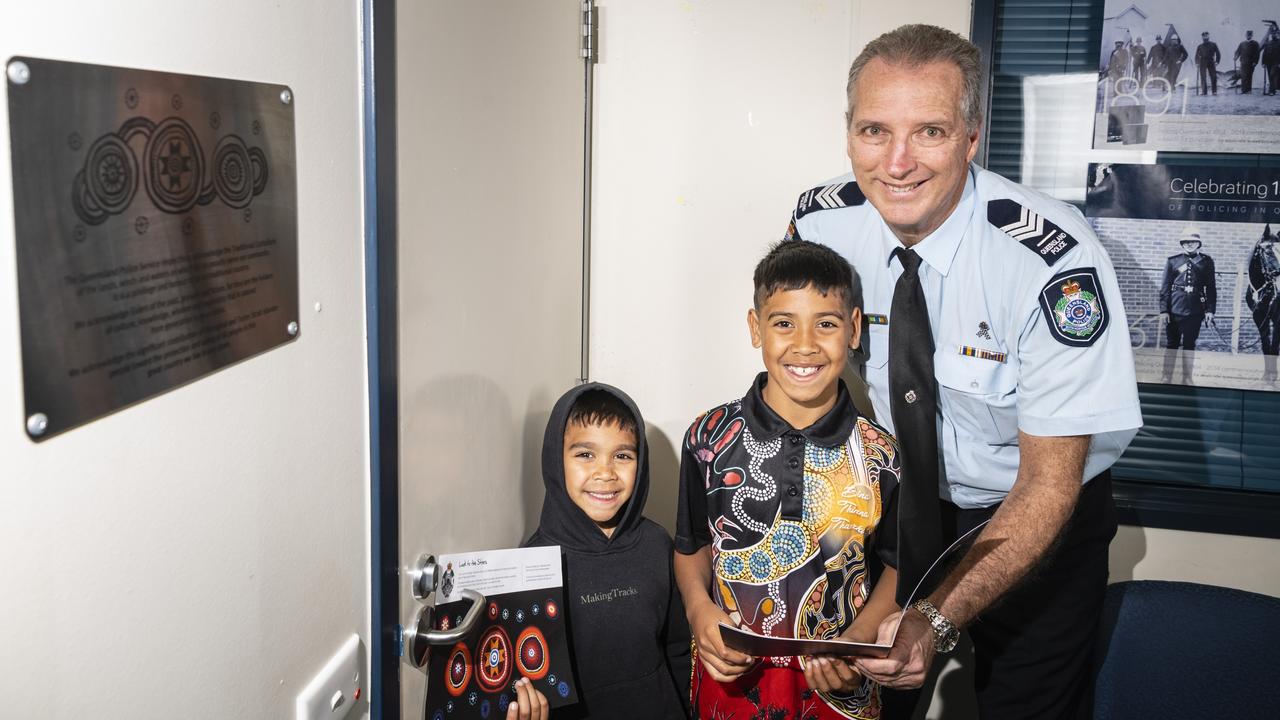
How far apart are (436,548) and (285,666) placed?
47cm

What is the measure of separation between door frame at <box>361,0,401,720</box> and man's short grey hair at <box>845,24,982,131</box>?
A: 39.0 inches

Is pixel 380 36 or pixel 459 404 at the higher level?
pixel 380 36

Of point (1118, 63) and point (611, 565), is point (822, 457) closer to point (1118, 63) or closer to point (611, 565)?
point (611, 565)

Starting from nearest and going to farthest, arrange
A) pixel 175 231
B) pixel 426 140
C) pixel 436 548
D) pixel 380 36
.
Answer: pixel 175 231, pixel 380 36, pixel 426 140, pixel 436 548

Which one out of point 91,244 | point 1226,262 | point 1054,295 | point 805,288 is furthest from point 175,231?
point 1226,262

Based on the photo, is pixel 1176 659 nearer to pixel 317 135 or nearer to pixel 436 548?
pixel 436 548

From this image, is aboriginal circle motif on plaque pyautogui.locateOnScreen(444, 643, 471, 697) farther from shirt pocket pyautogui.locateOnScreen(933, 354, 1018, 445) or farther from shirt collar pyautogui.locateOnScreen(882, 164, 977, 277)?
shirt collar pyautogui.locateOnScreen(882, 164, 977, 277)

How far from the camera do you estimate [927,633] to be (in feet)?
5.65

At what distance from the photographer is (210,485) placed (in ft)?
3.04

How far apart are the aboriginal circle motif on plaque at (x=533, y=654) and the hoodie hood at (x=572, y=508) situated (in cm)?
26

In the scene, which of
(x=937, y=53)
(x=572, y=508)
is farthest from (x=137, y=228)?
(x=937, y=53)

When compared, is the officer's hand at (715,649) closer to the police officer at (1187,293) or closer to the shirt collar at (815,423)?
the shirt collar at (815,423)

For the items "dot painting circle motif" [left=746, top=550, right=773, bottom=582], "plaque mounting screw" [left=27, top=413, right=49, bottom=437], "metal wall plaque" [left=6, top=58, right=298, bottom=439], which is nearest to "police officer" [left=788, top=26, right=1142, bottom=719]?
"dot painting circle motif" [left=746, top=550, right=773, bottom=582]

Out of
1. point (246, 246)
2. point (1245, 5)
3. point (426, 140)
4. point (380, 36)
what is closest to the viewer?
point (246, 246)
